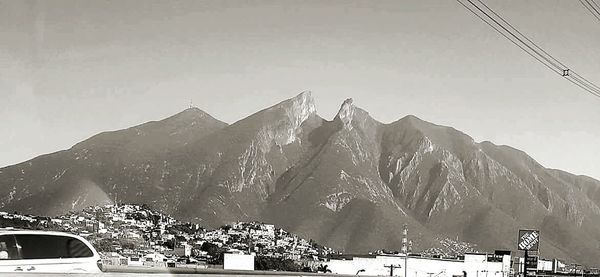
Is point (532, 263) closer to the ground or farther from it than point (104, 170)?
closer to the ground

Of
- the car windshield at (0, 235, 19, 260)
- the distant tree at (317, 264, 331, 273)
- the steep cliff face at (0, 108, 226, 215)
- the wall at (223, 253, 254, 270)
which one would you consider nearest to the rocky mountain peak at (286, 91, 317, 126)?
the steep cliff face at (0, 108, 226, 215)

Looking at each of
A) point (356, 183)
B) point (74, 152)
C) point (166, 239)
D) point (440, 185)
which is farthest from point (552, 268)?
point (74, 152)

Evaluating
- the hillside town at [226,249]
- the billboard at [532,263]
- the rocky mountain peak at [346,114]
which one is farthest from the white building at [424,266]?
the rocky mountain peak at [346,114]

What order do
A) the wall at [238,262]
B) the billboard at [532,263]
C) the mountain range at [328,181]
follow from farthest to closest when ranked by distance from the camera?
1. the billboard at [532,263]
2. the mountain range at [328,181]
3. the wall at [238,262]

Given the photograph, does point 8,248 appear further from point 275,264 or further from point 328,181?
point 328,181

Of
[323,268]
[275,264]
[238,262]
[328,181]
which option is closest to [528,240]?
[323,268]

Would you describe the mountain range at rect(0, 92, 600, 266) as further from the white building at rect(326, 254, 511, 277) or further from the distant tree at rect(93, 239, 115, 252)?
the distant tree at rect(93, 239, 115, 252)

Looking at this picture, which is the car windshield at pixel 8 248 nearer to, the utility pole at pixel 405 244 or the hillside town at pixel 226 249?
the hillside town at pixel 226 249
